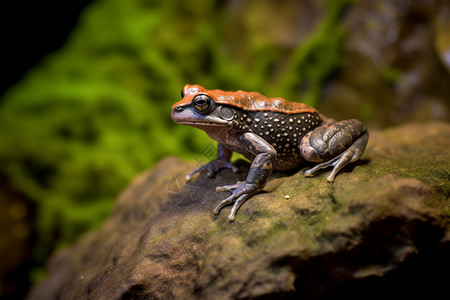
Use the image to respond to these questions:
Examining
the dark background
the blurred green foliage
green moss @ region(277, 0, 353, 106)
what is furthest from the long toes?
the dark background

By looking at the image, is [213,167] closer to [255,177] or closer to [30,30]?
[255,177]

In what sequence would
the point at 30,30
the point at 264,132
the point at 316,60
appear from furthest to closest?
the point at 30,30 → the point at 316,60 → the point at 264,132

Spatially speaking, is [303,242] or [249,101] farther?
[249,101]

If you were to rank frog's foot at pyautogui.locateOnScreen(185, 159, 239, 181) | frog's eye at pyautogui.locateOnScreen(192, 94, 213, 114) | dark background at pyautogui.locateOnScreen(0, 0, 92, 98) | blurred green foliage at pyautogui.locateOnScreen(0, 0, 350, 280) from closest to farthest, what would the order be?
1. frog's eye at pyautogui.locateOnScreen(192, 94, 213, 114)
2. frog's foot at pyautogui.locateOnScreen(185, 159, 239, 181)
3. blurred green foliage at pyautogui.locateOnScreen(0, 0, 350, 280)
4. dark background at pyautogui.locateOnScreen(0, 0, 92, 98)

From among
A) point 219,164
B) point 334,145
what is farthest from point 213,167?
point 334,145

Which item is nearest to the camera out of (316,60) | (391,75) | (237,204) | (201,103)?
(237,204)

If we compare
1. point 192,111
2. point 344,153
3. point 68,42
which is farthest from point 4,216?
point 344,153

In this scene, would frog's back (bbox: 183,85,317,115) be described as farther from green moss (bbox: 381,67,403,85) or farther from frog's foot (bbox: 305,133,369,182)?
green moss (bbox: 381,67,403,85)
